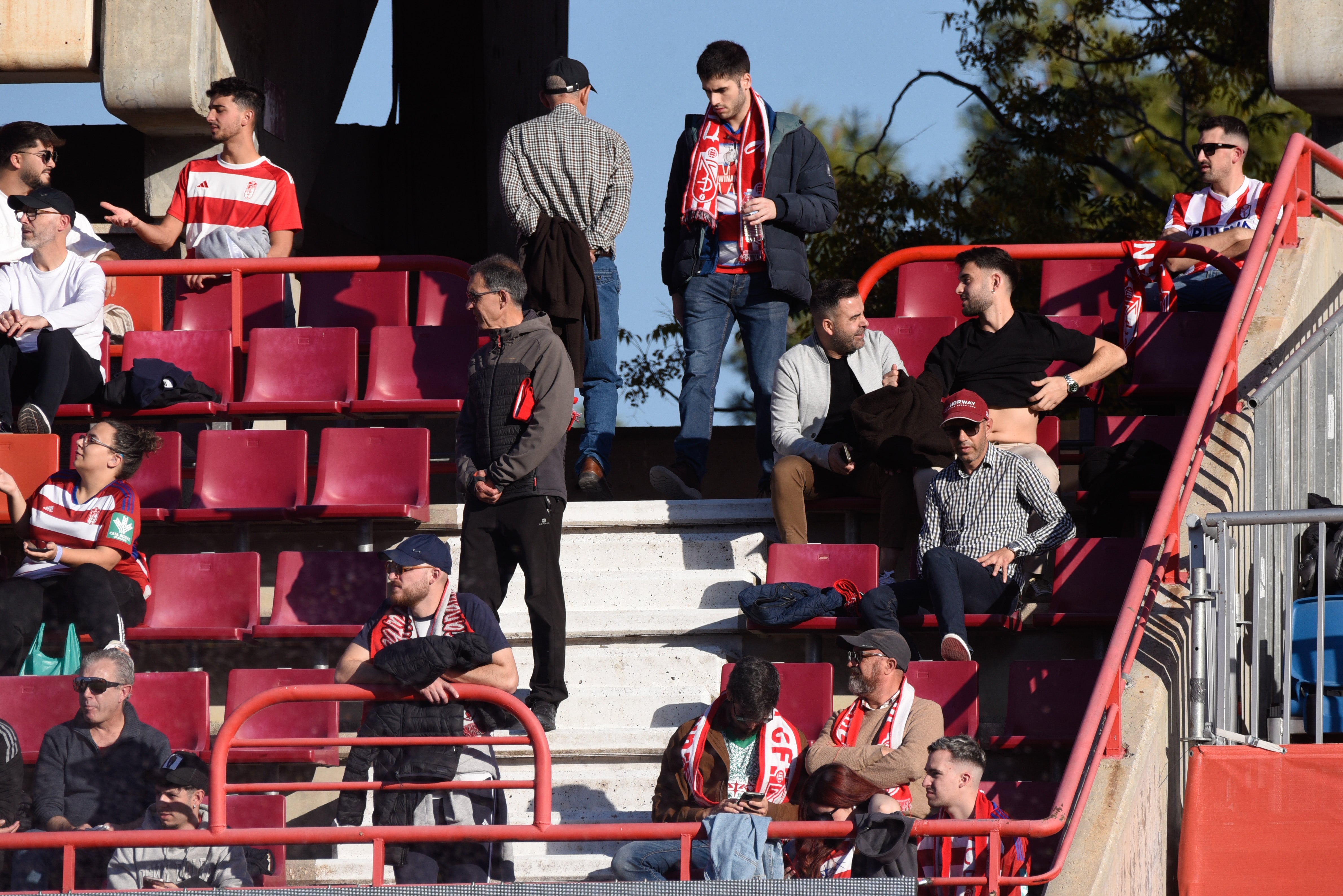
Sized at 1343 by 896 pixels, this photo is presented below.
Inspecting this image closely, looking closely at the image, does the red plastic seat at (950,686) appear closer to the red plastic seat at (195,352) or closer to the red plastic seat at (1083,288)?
the red plastic seat at (1083,288)

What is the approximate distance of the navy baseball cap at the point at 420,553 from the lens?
584 centimetres

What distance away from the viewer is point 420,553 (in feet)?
19.3

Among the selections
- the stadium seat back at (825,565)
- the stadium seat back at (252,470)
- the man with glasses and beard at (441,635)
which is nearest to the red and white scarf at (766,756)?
the man with glasses and beard at (441,635)

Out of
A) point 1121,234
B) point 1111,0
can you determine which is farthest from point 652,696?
point 1111,0

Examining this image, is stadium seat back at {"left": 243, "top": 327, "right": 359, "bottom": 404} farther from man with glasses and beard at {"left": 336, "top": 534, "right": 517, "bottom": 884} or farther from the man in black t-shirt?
the man in black t-shirt

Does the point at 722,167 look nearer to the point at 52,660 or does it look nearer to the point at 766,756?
the point at 766,756

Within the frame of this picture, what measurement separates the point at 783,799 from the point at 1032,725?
A: 1.06 meters

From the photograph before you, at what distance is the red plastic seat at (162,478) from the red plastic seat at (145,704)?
1.53 metres

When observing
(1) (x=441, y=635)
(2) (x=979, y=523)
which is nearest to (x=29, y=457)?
(1) (x=441, y=635)

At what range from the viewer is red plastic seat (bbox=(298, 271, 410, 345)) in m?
9.35

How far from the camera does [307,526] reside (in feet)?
26.1

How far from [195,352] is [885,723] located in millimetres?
4339

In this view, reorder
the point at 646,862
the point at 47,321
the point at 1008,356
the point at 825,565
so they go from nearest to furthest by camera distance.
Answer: the point at 646,862 → the point at 825,565 → the point at 1008,356 → the point at 47,321

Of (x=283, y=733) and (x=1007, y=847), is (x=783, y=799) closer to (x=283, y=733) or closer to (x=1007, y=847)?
(x=1007, y=847)
